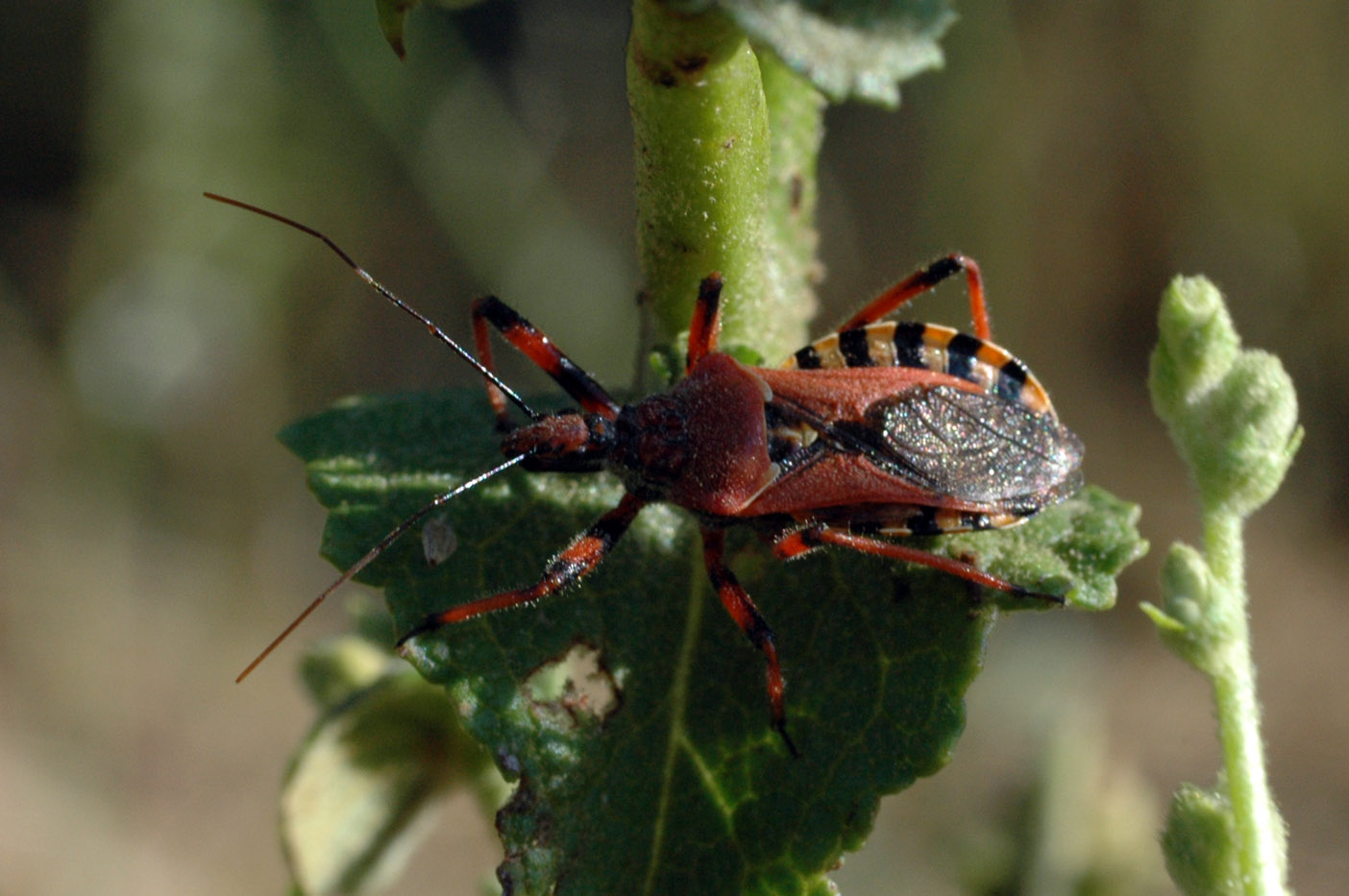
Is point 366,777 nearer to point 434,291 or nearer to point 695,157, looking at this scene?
point 695,157

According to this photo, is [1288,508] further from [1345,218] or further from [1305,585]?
[1345,218]

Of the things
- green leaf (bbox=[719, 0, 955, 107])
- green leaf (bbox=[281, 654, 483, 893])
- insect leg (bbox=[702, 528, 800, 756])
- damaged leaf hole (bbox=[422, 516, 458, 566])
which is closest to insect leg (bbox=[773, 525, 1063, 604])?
insect leg (bbox=[702, 528, 800, 756])

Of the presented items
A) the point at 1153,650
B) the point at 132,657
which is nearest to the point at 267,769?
the point at 132,657

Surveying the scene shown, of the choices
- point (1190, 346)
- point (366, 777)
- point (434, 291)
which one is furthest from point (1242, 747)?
point (434, 291)

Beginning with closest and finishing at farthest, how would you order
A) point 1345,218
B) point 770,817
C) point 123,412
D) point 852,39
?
point 852,39 < point 770,817 < point 1345,218 < point 123,412

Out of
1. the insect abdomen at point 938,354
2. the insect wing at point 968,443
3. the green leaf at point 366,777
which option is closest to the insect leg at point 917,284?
the insect abdomen at point 938,354

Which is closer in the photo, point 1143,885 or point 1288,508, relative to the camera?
point 1143,885

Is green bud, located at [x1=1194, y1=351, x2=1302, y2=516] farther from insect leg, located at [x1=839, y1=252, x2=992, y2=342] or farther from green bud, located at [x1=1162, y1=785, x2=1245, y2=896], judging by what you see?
insect leg, located at [x1=839, y1=252, x2=992, y2=342]
